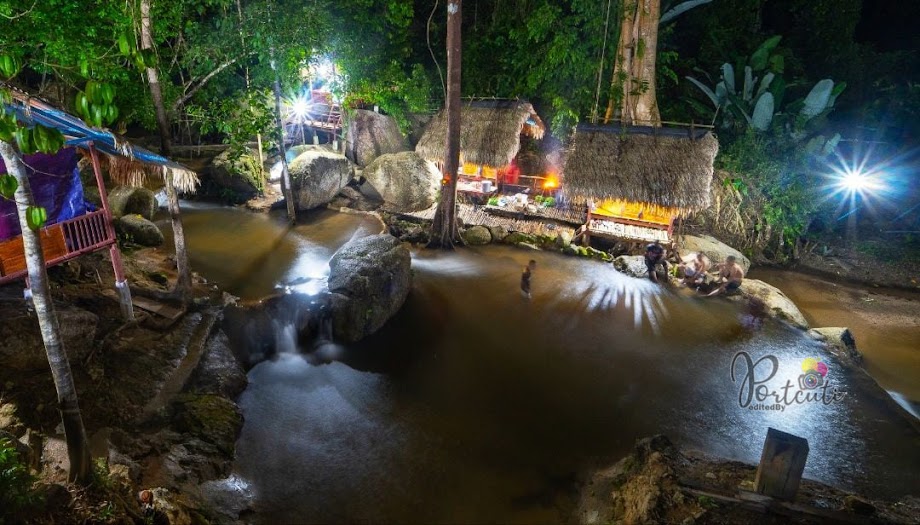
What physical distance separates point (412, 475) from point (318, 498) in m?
1.50

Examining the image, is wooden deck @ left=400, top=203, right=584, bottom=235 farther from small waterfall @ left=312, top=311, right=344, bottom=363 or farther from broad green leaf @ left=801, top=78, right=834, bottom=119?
broad green leaf @ left=801, top=78, right=834, bottom=119

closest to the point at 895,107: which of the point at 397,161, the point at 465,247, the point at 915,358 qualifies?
the point at 915,358

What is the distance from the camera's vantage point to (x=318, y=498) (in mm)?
7453

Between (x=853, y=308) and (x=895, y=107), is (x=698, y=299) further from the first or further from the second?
(x=895, y=107)

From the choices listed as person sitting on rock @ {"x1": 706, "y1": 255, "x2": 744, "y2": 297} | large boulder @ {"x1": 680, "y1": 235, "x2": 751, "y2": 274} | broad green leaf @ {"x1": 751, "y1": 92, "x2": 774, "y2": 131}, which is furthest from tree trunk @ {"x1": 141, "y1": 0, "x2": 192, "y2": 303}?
broad green leaf @ {"x1": 751, "y1": 92, "x2": 774, "y2": 131}

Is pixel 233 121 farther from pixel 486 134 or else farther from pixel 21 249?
pixel 486 134

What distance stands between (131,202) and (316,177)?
6.56 meters

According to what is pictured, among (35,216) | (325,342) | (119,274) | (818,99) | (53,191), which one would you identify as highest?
(818,99)

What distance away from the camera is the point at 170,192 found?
395 inches

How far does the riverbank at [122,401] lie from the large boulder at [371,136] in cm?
1367

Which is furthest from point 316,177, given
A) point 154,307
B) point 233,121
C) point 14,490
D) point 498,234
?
point 14,490

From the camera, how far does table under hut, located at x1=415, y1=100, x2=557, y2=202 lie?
58.4ft

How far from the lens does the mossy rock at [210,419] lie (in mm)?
8117

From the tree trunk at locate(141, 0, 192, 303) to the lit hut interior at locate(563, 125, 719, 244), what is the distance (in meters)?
11.2
